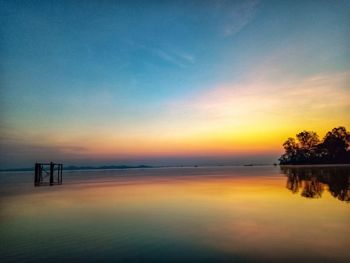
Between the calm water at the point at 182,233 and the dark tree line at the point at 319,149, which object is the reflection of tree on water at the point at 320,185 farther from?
the dark tree line at the point at 319,149

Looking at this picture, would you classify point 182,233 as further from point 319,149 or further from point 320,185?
point 319,149

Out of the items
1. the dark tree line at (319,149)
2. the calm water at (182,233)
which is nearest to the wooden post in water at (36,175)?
the calm water at (182,233)

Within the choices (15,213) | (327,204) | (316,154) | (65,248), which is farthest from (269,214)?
(316,154)

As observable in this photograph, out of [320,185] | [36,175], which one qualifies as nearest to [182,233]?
[320,185]

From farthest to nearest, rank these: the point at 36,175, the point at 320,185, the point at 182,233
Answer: the point at 36,175 → the point at 320,185 → the point at 182,233

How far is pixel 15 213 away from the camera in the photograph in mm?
18688

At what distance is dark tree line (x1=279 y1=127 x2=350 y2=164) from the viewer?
118m

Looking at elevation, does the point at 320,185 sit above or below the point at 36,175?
below

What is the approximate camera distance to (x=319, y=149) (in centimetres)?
12600

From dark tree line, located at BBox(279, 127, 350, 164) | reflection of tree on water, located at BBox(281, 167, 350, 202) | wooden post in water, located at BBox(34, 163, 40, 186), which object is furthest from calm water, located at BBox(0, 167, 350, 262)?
dark tree line, located at BBox(279, 127, 350, 164)

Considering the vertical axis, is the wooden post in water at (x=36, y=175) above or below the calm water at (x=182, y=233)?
above

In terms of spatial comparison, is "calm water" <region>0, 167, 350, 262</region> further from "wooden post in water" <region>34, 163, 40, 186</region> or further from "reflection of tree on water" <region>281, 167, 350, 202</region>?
"wooden post in water" <region>34, 163, 40, 186</region>

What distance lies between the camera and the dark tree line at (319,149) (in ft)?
388

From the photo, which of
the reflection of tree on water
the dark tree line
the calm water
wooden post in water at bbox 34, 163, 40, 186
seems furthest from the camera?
the dark tree line
